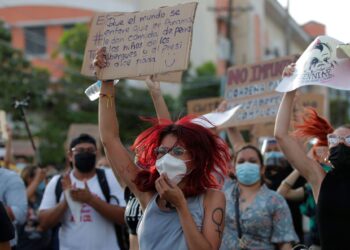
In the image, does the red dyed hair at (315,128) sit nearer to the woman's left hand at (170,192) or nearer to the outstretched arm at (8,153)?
the woman's left hand at (170,192)

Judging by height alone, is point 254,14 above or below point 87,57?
above

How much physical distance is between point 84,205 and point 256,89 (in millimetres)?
3091

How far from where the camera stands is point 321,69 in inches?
218

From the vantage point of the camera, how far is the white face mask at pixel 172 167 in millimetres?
4531

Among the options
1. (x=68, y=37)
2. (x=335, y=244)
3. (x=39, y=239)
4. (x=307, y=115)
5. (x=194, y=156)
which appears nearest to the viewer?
(x=194, y=156)

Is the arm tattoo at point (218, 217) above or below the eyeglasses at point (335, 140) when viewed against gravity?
below

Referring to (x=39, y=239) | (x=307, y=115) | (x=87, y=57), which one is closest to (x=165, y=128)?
(x=87, y=57)

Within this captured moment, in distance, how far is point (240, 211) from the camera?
22.3ft

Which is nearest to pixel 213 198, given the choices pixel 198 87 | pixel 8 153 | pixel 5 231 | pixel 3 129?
pixel 5 231

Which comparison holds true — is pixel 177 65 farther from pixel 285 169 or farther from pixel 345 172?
pixel 285 169

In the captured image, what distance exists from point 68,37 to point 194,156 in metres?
→ 24.2

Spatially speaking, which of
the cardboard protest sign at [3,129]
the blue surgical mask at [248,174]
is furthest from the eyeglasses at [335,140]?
the cardboard protest sign at [3,129]

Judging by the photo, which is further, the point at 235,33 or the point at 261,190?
the point at 235,33

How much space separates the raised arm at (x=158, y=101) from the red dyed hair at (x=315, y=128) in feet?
2.88
